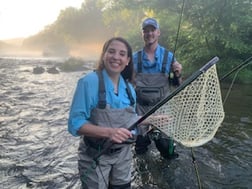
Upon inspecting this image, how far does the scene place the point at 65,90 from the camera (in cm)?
1838

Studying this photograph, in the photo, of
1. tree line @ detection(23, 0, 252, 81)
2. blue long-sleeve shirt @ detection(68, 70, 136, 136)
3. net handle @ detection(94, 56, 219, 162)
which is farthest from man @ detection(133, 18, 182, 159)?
tree line @ detection(23, 0, 252, 81)

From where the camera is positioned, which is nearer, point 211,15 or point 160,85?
point 160,85

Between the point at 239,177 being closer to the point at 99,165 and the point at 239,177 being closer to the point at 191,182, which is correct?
the point at 191,182

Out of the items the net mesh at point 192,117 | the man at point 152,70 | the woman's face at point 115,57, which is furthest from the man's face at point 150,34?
the net mesh at point 192,117

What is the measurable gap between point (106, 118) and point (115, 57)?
0.73 m

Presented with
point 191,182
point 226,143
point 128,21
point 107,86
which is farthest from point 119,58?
point 128,21

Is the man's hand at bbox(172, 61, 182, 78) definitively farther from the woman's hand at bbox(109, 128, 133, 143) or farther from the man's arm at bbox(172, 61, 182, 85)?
the woman's hand at bbox(109, 128, 133, 143)

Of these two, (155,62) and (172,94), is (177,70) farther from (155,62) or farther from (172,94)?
(172,94)

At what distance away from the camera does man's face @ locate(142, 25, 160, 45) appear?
239 inches

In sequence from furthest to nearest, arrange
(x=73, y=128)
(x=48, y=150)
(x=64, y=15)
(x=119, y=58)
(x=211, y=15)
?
1. (x=64, y=15)
2. (x=211, y=15)
3. (x=48, y=150)
4. (x=119, y=58)
5. (x=73, y=128)

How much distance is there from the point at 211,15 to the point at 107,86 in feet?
65.2

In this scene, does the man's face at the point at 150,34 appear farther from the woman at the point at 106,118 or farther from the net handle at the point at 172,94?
the net handle at the point at 172,94

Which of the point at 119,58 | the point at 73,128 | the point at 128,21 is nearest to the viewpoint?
the point at 73,128

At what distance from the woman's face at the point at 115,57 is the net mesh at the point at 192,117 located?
2.36 feet
